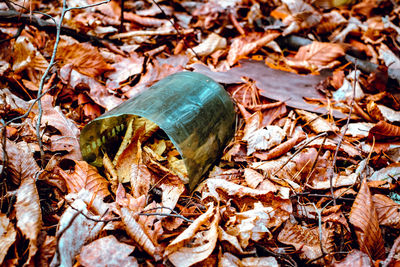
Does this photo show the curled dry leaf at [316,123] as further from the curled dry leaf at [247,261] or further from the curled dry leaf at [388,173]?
the curled dry leaf at [247,261]

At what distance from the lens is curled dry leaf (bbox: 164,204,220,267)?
1238 mm

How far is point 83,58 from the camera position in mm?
2367

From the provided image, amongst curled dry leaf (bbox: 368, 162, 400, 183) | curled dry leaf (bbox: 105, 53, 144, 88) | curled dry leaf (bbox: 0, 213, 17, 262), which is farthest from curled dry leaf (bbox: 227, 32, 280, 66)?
curled dry leaf (bbox: 0, 213, 17, 262)

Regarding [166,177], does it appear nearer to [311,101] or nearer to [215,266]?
[215,266]

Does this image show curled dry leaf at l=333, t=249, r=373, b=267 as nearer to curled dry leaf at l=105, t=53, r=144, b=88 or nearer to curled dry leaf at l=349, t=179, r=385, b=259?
curled dry leaf at l=349, t=179, r=385, b=259

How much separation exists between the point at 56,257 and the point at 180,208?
0.65 m

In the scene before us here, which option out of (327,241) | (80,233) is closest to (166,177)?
(80,233)

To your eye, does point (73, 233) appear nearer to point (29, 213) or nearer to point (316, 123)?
point (29, 213)

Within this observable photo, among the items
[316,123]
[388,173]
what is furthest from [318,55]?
[388,173]

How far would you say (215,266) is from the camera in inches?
50.1

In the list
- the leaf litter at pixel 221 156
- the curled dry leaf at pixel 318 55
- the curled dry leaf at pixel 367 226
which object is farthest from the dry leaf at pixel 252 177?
the curled dry leaf at pixel 318 55

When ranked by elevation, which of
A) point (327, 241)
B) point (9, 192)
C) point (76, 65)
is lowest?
point (327, 241)

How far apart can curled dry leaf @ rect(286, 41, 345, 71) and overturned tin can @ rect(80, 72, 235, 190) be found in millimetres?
1124

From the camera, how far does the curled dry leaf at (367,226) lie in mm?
1380
